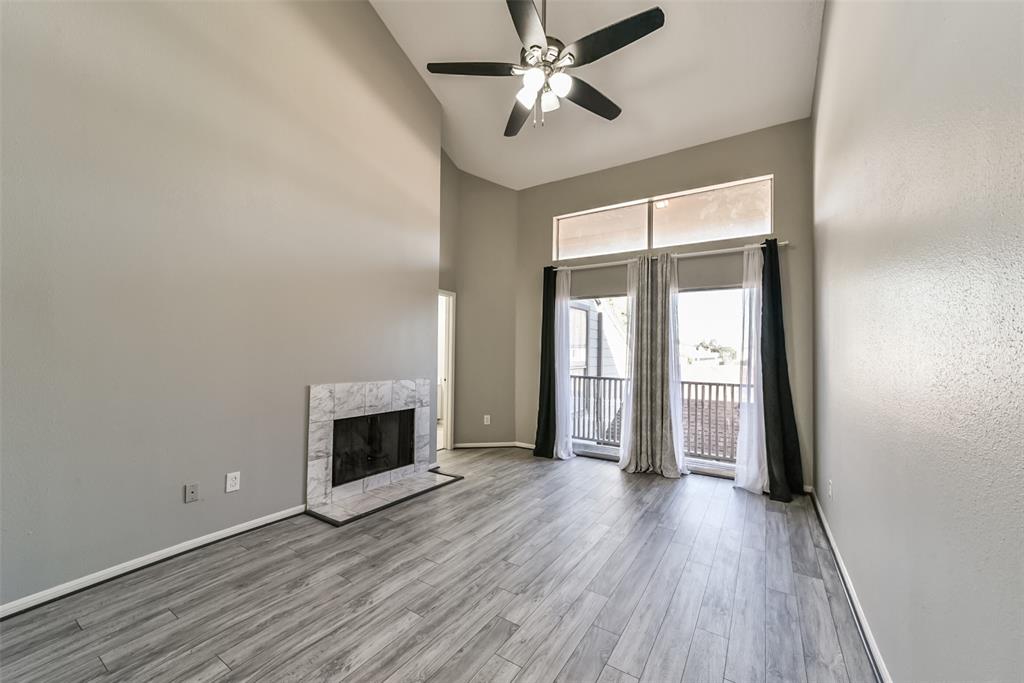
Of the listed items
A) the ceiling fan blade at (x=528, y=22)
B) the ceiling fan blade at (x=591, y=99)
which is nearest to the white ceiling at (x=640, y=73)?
the ceiling fan blade at (x=591, y=99)

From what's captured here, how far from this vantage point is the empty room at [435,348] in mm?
1049

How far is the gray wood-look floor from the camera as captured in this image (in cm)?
146

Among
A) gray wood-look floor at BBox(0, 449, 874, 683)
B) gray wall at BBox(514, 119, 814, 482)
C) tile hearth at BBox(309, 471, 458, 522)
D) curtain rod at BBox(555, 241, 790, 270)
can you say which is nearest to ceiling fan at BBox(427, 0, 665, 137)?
gray wall at BBox(514, 119, 814, 482)

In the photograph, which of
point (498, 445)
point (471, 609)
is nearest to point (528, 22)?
point (471, 609)

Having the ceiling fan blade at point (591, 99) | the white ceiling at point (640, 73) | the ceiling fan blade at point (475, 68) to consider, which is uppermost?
the white ceiling at point (640, 73)

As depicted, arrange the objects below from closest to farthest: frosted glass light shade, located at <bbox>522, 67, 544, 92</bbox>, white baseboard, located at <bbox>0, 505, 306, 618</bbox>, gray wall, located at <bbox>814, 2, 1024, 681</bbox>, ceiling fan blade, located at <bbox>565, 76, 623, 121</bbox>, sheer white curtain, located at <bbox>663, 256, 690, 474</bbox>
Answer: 1. gray wall, located at <bbox>814, 2, 1024, 681</bbox>
2. white baseboard, located at <bbox>0, 505, 306, 618</bbox>
3. frosted glass light shade, located at <bbox>522, 67, 544, 92</bbox>
4. ceiling fan blade, located at <bbox>565, 76, 623, 121</bbox>
5. sheer white curtain, located at <bbox>663, 256, 690, 474</bbox>

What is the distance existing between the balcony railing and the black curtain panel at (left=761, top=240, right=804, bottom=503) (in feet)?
1.19

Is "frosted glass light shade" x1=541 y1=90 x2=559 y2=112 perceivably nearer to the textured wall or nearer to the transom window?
the transom window

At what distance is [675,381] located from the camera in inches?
151

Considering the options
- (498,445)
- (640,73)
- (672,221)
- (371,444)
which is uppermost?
(640,73)

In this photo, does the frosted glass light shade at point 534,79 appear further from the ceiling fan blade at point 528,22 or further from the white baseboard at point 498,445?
the white baseboard at point 498,445

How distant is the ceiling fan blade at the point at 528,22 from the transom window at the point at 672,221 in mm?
2361

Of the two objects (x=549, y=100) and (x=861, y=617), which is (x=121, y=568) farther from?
(x=549, y=100)

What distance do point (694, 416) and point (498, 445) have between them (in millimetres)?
2405
